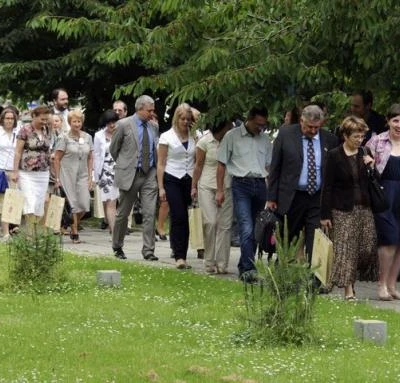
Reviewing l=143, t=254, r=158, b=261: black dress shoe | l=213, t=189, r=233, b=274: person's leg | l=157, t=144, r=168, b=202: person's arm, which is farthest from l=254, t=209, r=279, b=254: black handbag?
l=143, t=254, r=158, b=261: black dress shoe

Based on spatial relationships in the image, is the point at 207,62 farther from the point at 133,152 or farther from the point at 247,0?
the point at 133,152

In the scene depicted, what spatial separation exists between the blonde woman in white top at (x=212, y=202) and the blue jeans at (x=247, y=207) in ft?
2.12

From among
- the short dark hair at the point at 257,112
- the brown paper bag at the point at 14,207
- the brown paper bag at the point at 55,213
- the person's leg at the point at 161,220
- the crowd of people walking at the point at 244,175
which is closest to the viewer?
the crowd of people walking at the point at 244,175

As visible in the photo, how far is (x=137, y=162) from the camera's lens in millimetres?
16672

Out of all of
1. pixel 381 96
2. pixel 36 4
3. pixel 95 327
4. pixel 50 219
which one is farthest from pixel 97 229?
pixel 95 327

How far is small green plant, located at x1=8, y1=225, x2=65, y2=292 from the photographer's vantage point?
13219 mm

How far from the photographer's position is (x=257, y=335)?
10258mm

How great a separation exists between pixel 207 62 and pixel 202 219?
2.23 metres

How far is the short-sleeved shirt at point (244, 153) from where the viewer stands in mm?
15016

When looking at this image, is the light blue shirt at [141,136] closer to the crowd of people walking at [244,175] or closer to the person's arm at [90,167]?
the crowd of people walking at [244,175]

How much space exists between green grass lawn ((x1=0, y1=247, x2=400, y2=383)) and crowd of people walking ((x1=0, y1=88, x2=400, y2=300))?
687 millimetres

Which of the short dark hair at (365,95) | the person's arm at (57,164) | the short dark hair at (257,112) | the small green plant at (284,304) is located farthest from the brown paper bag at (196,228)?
the small green plant at (284,304)

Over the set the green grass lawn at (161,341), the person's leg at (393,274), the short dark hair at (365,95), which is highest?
the short dark hair at (365,95)

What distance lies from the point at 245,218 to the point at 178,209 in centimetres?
155
